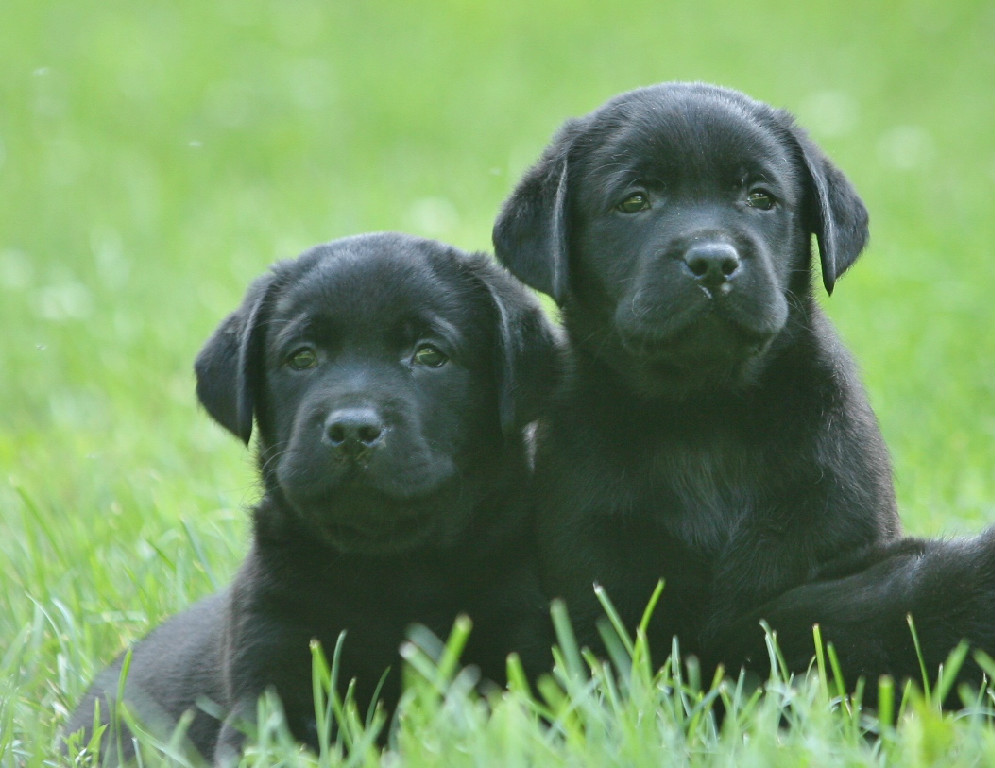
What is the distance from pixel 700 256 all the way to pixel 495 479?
861 millimetres

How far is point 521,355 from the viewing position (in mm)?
4055

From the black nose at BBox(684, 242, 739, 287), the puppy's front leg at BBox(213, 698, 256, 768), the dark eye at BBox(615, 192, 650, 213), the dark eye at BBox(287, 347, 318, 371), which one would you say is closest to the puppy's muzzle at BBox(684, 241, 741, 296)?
the black nose at BBox(684, 242, 739, 287)

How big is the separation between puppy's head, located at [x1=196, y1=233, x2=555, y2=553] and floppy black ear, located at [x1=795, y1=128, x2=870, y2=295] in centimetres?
80

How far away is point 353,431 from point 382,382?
245 mm

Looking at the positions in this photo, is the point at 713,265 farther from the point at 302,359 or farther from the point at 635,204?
the point at 302,359

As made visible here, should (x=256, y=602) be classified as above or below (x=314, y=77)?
below

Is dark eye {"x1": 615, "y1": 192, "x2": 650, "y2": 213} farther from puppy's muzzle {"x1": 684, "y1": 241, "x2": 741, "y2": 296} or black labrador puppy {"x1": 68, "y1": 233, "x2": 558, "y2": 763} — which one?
black labrador puppy {"x1": 68, "y1": 233, "x2": 558, "y2": 763}

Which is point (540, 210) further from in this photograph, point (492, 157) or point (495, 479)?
point (492, 157)

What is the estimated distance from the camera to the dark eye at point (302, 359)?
13.0 feet

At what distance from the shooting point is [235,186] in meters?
10.4

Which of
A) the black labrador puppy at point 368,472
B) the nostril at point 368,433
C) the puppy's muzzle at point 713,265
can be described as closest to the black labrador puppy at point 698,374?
the puppy's muzzle at point 713,265

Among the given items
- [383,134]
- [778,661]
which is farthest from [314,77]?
[778,661]

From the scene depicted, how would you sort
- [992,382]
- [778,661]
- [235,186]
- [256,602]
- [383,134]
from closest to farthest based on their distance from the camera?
[778,661], [256,602], [992,382], [235,186], [383,134]

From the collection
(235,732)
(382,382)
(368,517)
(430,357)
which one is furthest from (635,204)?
(235,732)
